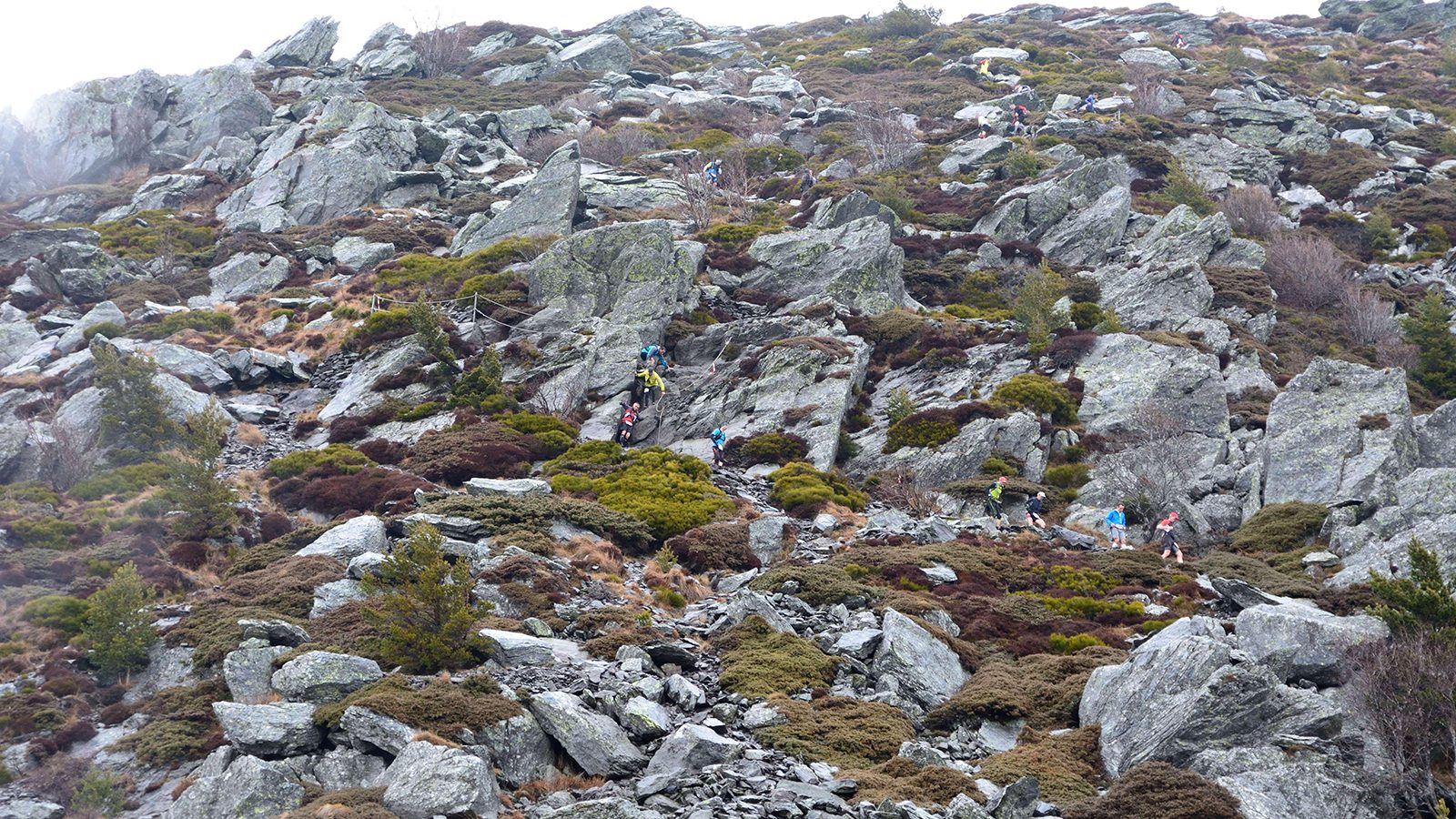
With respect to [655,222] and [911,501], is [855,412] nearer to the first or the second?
[911,501]

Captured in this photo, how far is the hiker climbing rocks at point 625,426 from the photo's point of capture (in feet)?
110

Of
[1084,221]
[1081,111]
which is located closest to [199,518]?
[1084,221]

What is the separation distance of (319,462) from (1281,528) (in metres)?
26.1

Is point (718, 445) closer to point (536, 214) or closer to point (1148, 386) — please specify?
point (1148, 386)

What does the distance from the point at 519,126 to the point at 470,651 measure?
60.0 m

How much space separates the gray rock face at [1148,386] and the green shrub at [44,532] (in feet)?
95.3

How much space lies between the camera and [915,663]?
16.7m

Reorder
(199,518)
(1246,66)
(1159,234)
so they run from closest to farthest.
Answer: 1. (199,518)
2. (1159,234)
3. (1246,66)

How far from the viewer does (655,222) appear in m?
42.4

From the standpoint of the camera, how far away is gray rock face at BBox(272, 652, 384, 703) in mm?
14484

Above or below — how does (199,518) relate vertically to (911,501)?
above

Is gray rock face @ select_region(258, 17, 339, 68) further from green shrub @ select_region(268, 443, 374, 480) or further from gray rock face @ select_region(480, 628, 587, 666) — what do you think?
gray rock face @ select_region(480, 628, 587, 666)

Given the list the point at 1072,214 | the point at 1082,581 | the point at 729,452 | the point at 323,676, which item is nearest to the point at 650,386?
the point at 729,452

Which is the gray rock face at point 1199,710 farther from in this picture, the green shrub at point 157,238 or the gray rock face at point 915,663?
the green shrub at point 157,238
